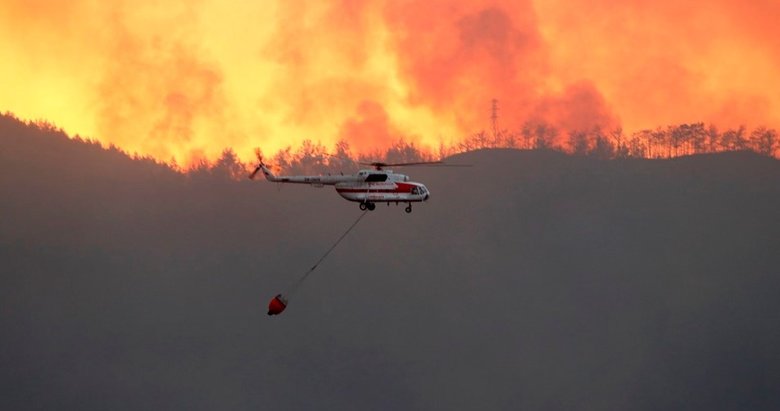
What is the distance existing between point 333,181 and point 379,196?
7491 millimetres

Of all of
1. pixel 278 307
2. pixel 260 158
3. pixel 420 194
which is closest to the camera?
pixel 278 307

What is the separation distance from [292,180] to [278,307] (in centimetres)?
2093

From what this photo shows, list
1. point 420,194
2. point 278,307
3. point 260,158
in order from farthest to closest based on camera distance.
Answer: point 260,158, point 420,194, point 278,307

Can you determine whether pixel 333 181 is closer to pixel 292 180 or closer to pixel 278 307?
pixel 292 180

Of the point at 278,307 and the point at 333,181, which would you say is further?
the point at 333,181

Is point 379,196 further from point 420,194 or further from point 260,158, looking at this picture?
point 260,158

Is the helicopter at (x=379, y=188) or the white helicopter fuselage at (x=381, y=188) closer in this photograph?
the helicopter at (x=379, y=188)

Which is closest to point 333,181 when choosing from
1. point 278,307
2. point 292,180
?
point 292,180

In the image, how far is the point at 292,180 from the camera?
147 m

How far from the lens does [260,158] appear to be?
151m

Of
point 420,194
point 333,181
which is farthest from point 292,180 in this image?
point 420,194

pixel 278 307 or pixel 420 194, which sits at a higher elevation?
pixel 420 194

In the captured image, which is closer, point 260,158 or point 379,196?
point 379,196

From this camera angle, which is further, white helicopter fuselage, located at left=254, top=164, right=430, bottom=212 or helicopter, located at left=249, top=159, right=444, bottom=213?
white helicopter fuselage, located at left=254, top=164, right=430, bottom=212
